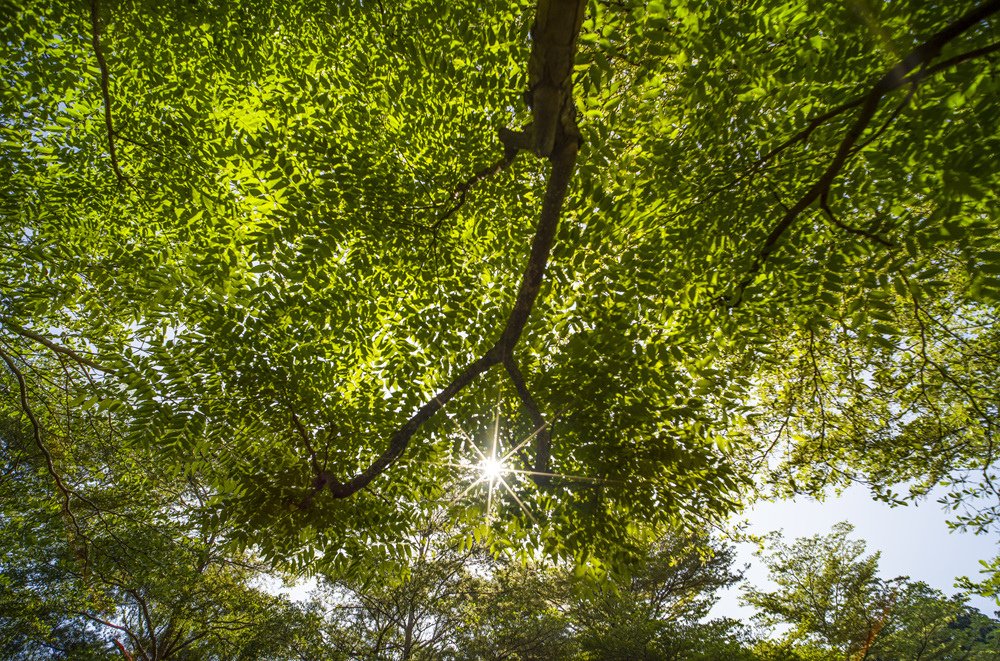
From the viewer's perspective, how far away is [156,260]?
7789mm

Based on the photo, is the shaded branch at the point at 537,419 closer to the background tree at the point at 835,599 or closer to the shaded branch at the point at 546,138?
the shaded branch at the point at 546,138

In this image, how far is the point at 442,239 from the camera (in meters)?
7.31

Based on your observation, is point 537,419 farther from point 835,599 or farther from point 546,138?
point 835,599

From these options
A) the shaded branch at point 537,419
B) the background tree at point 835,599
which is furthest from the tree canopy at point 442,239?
the background tree at point 835,599

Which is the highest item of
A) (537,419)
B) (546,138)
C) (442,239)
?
(442,239)

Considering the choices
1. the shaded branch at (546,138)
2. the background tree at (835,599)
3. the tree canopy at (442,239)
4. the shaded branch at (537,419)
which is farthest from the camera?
the background tree at (835,599)

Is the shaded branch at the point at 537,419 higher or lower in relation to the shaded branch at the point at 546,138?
lower

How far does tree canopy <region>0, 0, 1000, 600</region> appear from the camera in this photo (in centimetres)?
544

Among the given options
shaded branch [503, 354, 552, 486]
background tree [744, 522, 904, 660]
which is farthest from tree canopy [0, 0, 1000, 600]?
background tree [744, 522, 904, 660]

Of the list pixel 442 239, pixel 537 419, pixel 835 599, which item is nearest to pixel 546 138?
pixel 442 239

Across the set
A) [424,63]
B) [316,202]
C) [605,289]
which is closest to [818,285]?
[605,289]

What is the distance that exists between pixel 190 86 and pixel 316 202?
11.2 ft

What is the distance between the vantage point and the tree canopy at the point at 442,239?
5441 mm

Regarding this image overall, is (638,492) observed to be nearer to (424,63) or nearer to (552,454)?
(552,454)
